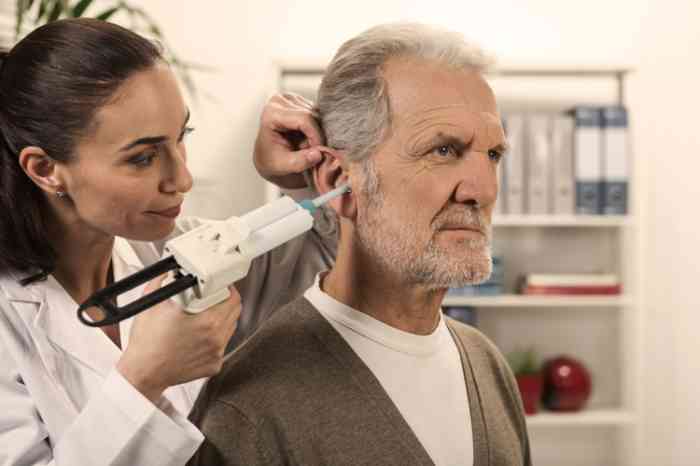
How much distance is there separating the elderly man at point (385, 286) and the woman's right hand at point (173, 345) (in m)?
0.06

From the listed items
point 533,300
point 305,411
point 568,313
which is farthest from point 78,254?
point 568,313

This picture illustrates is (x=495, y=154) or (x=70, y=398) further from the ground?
(x=495, y=154)

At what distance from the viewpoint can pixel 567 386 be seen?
2928mm

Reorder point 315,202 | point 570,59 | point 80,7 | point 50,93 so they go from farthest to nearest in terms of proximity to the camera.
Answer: point 570,59 → point 80,7 → point 50,93 → point 315,202

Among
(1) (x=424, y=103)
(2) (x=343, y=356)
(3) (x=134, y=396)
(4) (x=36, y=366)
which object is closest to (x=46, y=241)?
(4) (x=36, y=366)

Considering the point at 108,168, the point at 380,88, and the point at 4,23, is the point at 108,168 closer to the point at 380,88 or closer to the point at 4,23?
the point at 380,88

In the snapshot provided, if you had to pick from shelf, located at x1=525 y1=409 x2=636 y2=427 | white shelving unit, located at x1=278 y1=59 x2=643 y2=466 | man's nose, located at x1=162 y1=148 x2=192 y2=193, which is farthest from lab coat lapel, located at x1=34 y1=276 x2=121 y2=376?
shelf, located at x1=525 y1=409 x2=636 y2=427

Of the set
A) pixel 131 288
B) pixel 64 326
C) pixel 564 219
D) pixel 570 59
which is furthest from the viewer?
pixel 570 59

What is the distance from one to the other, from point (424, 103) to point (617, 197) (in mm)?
2067

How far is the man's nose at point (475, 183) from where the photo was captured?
37.9 inches

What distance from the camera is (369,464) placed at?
36.4 inches

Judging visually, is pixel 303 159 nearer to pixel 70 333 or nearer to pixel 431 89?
pixel 431 89

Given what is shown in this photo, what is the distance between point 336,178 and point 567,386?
216 cm

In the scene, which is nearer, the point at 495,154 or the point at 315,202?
the point at 315,202
